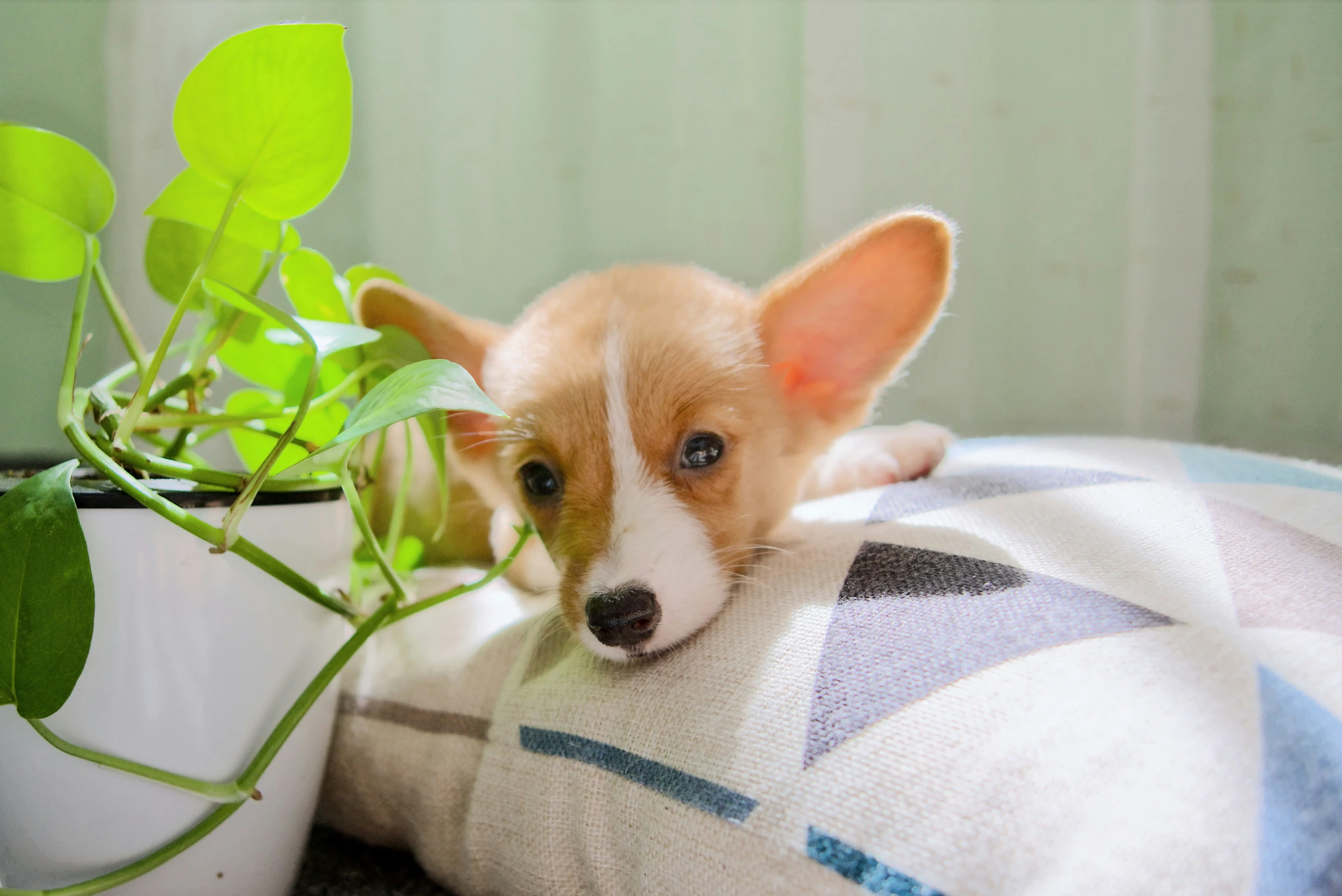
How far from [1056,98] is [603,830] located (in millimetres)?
1940

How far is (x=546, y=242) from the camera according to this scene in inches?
74.1

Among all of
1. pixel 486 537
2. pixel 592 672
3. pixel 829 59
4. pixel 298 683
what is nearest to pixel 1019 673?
pixel 592 672

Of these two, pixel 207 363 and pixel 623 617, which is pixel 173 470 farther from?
pixel 623 617

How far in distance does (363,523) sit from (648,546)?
0.95 ft

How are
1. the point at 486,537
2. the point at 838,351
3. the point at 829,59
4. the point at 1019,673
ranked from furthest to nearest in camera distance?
1. the point at 829,59
2. the point at 486,537
3. the point at 838,351
4. the point at 1019,673

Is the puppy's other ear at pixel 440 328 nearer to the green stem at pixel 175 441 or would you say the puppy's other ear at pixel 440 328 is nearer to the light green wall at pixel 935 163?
the green stem at pixel 175 441

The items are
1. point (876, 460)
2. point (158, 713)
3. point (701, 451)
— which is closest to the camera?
point (158, 713)

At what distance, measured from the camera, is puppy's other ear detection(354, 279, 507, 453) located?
0.89m

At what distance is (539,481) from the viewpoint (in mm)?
988

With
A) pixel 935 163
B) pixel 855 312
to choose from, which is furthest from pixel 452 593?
pixel 935 163

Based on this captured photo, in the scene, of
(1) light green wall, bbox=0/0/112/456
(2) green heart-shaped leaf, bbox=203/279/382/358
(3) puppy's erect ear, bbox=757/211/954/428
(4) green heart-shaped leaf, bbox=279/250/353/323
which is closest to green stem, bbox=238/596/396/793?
(2) green heart-shaped leaf, bbox=203/279/382/358

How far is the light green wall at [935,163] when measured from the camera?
5.81ft

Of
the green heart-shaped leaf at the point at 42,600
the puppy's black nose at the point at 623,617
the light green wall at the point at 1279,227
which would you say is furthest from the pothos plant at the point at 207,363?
the light green wall at the point at 1279,227

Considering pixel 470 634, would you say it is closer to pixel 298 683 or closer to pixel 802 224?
pixel 298 683
